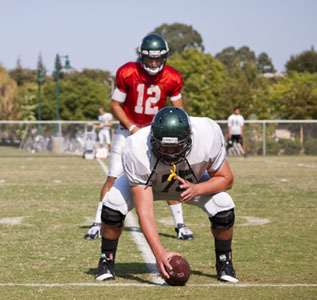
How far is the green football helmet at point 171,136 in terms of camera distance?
4195 mm

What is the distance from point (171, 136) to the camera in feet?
13.7

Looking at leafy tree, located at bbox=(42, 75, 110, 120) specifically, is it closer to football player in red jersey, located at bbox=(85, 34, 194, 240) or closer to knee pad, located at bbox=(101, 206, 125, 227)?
football player in red jersey, located at bbox=(85, 34, 194, 240)

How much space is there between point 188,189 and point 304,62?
8184cm

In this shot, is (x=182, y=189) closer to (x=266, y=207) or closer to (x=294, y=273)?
(x=294, y=273)

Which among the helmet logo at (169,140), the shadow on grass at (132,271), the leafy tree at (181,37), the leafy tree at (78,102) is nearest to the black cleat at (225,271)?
the shadow on grass at (132,271)

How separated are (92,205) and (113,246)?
470 centimetres

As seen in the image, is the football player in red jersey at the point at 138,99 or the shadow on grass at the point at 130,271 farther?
the football player in red jersey at the point at 138,99

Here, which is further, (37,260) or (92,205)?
(92,205)

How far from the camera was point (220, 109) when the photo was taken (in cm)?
4369

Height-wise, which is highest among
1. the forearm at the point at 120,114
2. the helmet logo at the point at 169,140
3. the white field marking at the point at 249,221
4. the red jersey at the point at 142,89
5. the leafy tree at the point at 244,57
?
the leafy tree at the point at 244,57

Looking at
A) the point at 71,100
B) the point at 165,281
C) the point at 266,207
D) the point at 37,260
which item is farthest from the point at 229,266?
the point at 71,100

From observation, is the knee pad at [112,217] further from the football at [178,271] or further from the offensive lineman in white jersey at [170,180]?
the football at [178,271]

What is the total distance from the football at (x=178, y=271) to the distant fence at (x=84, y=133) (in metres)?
24.0

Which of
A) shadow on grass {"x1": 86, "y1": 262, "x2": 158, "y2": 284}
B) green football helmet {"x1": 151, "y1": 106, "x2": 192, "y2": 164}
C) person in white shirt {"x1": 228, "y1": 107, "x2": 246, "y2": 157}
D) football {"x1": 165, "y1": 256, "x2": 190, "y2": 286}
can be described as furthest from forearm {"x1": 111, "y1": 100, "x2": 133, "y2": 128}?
person in white shirt {"x1": 228, "y1": 107, "x2": 246, "y2": 157}
